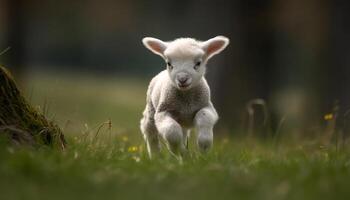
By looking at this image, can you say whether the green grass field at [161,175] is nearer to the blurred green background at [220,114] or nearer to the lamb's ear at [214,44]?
the blurred green background at [220,114]

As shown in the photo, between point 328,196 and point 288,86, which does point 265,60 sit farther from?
point 288,86

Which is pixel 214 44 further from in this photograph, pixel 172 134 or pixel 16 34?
pixel 16 34

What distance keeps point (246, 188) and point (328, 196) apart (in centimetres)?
59

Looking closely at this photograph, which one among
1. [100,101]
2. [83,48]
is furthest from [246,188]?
[83,48]

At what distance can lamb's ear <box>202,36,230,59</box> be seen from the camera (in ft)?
28.0

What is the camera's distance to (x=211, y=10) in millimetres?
19625

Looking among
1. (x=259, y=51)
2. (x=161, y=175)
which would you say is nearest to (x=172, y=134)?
(x=161, y=175)

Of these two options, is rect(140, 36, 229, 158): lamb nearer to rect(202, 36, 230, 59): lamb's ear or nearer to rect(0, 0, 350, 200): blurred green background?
rect(202, 36, 230, 59): lamb's ear

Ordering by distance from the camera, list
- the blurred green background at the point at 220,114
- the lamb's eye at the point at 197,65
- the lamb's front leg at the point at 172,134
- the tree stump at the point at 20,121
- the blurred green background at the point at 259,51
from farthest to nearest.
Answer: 1. the blurred green background at the point at 259,51
2. the lamb's eye at the point at 197,65
3. the lamb's front leg at the point at 172,134
4. the tree stump at the point at 20,121
5. the blurred green background at the point at 220,114

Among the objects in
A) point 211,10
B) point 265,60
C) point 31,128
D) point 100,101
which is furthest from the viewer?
point 100,101

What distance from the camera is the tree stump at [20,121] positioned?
7164mm

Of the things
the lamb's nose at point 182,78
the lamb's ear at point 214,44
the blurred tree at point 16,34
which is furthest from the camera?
the blurred tree at point 16,34

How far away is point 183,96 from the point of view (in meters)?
8.32

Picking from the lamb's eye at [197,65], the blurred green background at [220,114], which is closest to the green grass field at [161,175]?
the blurred green background at [220,114]
